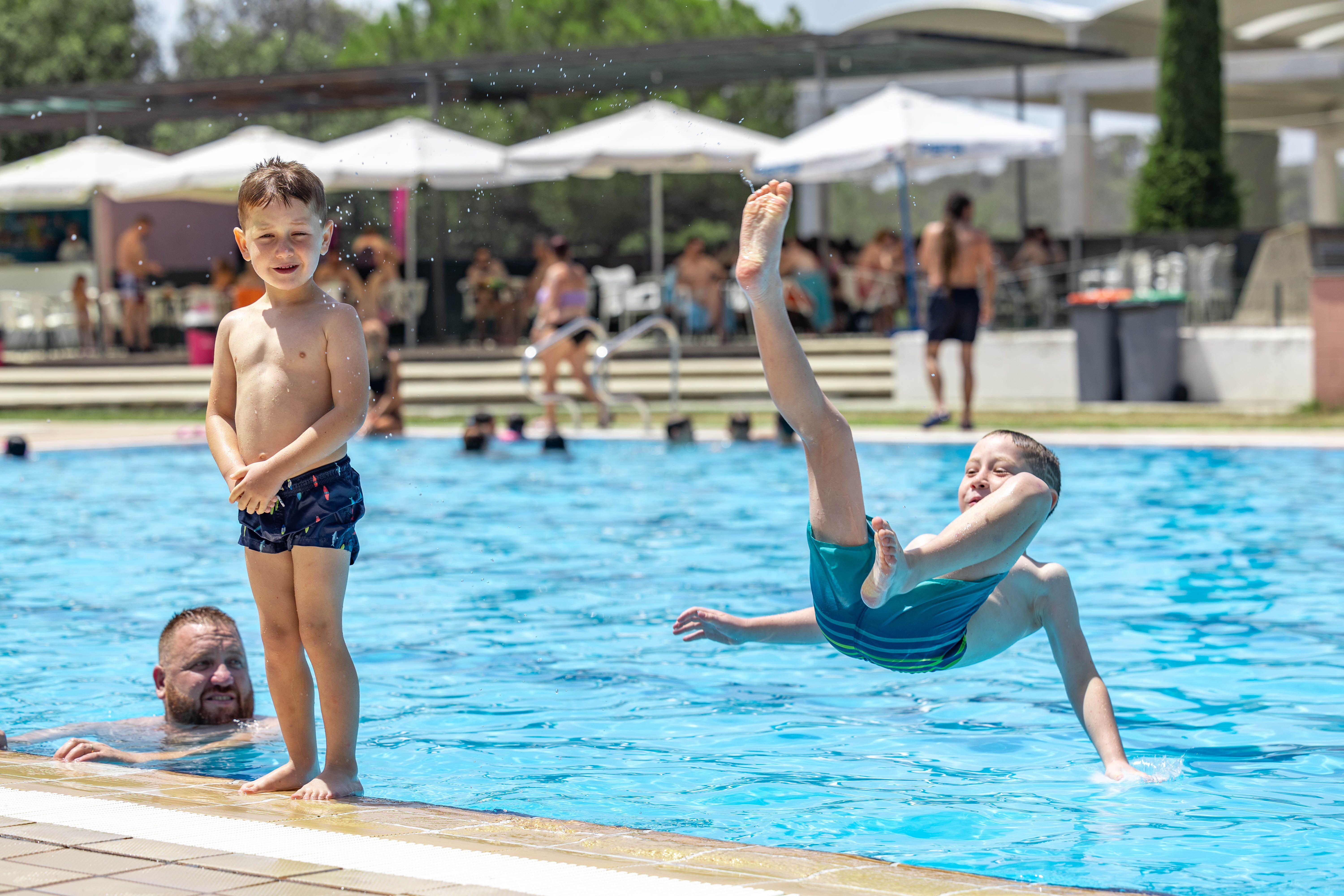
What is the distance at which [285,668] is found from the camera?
12.1 ft

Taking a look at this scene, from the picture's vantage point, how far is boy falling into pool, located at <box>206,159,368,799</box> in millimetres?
3568

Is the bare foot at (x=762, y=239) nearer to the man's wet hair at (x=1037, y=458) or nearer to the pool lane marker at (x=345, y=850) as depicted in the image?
the man's wet hair at (x=1037, y=458)

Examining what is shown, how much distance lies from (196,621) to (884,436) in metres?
8.95

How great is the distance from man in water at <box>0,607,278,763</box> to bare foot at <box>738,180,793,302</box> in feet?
6.85

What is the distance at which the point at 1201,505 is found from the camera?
32.1ft

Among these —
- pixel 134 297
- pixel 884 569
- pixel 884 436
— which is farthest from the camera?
pixel 134 297

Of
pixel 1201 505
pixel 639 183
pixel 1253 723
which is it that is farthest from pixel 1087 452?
pixel 639 183

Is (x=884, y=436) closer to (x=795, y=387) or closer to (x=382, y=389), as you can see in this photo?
(x=382, y=389)

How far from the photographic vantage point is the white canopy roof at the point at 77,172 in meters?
20.8

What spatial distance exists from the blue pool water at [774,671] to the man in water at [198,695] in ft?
0.79

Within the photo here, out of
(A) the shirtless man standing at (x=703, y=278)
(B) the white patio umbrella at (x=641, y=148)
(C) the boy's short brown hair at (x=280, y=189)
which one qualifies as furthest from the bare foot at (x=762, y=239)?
(A) the shirtless man standing at (x=703, y=278)

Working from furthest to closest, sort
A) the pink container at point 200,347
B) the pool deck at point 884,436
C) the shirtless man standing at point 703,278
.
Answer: the shirtless man standing at point 703,278 < the pink container at point 200,347 < the pool deck at point 884,436

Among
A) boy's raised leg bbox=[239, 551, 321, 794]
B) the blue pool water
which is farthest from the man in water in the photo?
boy's raised leg bbox=[239, 551, 321, 794]

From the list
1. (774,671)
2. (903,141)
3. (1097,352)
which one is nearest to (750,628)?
(774,671)
